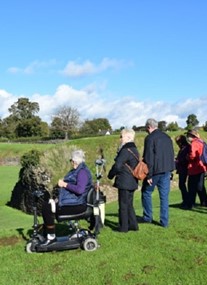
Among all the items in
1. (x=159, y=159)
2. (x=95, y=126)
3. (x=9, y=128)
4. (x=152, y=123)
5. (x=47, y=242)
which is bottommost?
(x=47, y=242)

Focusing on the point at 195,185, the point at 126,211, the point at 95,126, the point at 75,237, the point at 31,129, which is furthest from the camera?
the point at 95,126

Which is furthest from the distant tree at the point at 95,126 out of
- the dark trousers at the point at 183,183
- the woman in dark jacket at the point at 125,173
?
the woman in dark jacket at the point at 125,173

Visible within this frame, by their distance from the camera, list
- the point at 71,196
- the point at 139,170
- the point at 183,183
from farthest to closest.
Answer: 1. the point at 183,183
2. the point at 139,170
3. the point at 71,196

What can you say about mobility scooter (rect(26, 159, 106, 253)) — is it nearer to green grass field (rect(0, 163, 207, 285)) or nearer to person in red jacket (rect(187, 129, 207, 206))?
green grass field (rect(0, 163, 207, 285))

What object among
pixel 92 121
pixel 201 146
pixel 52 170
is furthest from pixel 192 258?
pixel 92 121

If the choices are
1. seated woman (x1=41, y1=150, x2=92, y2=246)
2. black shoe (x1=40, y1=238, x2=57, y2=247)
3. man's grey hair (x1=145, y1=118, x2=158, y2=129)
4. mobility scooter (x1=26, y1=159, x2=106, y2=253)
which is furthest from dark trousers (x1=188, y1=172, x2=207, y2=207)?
black shoe (x1=40, y1=238, x2=57, y2=247)

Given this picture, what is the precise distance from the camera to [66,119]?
100062mm

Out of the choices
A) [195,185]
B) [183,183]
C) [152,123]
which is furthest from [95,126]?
[152,123]

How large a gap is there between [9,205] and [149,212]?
17426 mm

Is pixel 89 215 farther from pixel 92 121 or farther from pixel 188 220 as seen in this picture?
pixel 92 121

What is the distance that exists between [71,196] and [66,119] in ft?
305

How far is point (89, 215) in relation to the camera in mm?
7883

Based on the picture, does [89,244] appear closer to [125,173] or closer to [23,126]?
[125,173]

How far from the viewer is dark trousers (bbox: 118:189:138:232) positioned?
867 centimetres
